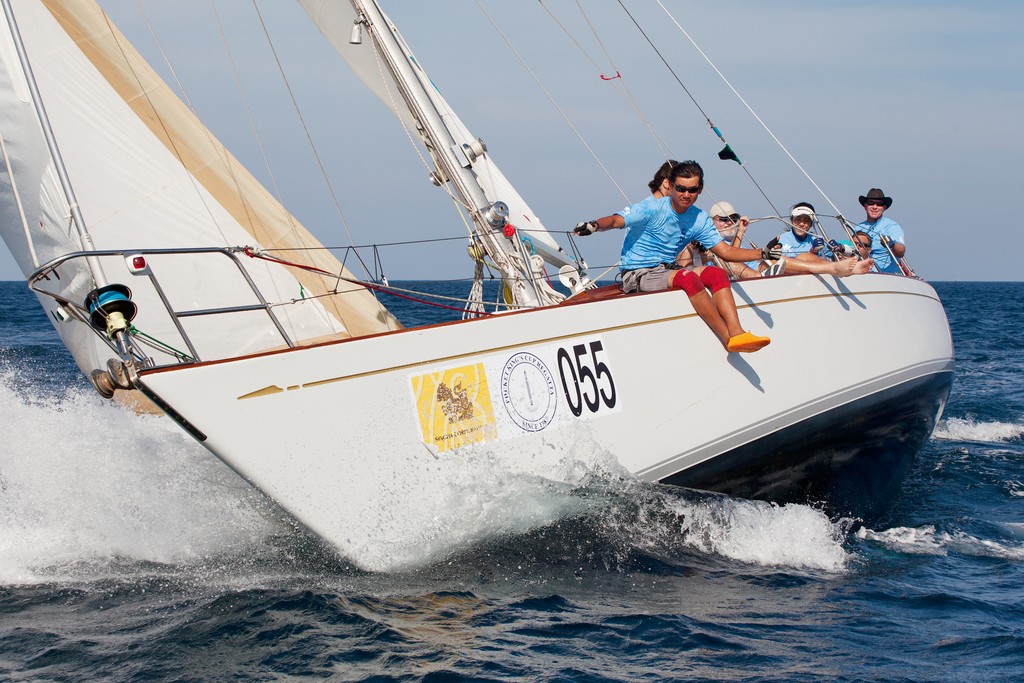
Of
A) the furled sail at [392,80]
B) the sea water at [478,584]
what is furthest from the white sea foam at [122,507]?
the furled sail at [392,80]

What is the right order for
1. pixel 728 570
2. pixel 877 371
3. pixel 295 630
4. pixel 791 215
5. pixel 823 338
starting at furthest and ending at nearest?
pixel 791 215 → pixel 877 371 → pixel 823 338 → pixel 728 570 → pixel 295 630

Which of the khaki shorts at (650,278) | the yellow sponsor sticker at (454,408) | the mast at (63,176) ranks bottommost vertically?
the yellow sponsor sticker at (454,408)

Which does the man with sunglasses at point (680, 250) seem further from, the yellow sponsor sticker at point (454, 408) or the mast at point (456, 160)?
the yellow sponsor sticker at point (454, 408)

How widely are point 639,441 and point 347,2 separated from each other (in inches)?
147

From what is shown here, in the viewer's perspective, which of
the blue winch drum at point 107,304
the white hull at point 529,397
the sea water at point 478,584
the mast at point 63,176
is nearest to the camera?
the sea water at point 478,584

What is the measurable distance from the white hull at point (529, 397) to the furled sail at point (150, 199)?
1.28m

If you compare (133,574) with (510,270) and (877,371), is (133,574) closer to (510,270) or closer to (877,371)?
(510,270)

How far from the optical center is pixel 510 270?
680 cm

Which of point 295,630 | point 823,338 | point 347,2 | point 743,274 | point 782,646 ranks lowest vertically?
point 782,646

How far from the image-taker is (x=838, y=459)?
665 centimetres

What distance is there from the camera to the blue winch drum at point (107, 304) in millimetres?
4145

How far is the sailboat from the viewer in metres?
4.43

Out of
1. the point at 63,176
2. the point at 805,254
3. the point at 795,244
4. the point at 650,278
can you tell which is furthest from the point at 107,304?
the point at 795,244

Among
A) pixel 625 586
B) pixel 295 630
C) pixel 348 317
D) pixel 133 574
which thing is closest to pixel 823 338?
pixel 625 586
